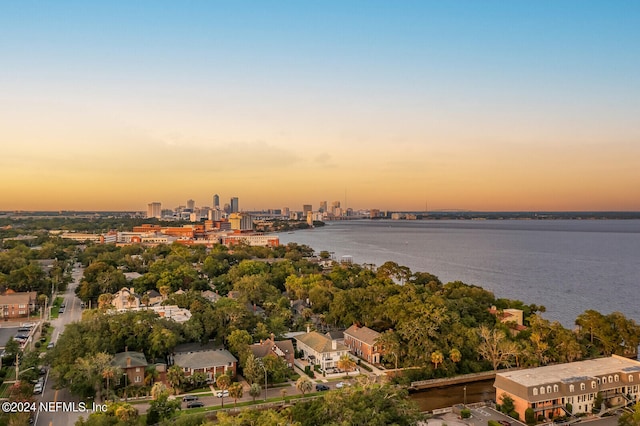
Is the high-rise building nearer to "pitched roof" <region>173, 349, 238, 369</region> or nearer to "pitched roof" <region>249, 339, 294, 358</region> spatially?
"pitched roof" <region>249, 339, 294, 358</region>

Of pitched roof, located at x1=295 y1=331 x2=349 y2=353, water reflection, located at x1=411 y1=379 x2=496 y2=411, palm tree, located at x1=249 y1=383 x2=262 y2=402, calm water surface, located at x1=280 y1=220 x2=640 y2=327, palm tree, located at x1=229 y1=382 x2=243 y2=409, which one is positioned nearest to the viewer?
palm tree, located at x1=229 y1=382 x2=243 y2=409

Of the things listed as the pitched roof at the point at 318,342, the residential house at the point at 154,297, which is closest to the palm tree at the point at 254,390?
the pitched roof at the point at 318,342

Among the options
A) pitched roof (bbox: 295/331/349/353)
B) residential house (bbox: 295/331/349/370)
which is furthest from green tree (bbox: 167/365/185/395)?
pitched roof (bbox: 295/331/349/353)

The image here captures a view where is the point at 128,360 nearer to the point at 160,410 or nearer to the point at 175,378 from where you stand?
the point at 175,378

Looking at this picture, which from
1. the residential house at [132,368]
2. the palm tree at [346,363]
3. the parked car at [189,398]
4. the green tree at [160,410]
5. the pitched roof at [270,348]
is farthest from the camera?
the pitched roof at [270,348]

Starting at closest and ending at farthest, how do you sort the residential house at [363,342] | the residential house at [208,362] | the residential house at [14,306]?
the residential house at [208,362] → the residential house at [363,342] → the residential house at [14,306]

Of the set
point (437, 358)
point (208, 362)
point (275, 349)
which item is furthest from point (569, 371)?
point (208, 362)

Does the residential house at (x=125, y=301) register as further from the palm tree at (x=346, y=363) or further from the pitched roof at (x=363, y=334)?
the palm tree at (x=346, y=363)
